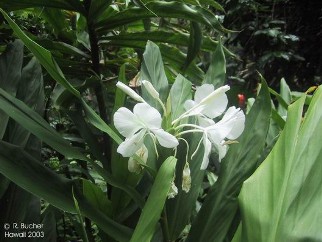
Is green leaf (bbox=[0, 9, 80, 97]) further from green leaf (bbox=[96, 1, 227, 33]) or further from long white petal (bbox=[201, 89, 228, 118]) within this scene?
green leaf (bbox=[96, 1, 227, 33])

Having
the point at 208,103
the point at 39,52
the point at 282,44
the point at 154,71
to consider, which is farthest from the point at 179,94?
the point at 282,44

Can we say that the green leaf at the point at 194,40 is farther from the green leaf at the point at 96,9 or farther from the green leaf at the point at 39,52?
the green leaf at the point at 39,52

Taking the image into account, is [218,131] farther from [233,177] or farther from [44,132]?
[44,132]

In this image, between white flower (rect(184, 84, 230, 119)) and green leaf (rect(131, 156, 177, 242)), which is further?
white flower (rect(184, 84, 230, 119))

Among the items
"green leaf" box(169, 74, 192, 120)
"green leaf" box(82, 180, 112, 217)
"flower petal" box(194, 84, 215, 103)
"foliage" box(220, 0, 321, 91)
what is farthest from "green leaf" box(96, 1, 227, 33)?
"foliage" box(220, 0, 321, 91)

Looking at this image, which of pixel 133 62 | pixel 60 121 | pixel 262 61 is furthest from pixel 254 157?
pixel 262 61
